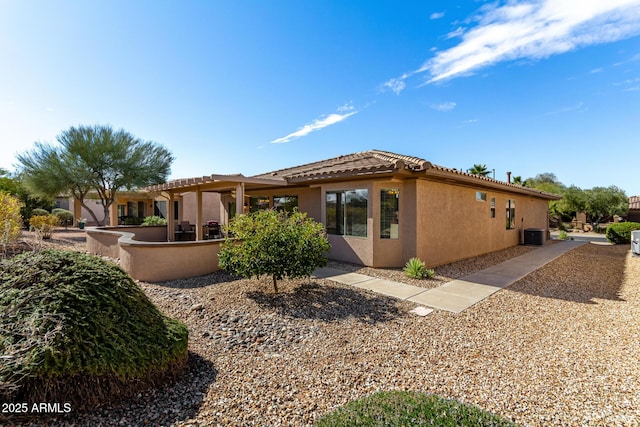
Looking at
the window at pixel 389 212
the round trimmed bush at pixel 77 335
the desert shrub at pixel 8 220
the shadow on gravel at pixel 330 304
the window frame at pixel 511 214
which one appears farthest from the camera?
the window frame at pixel 511 214

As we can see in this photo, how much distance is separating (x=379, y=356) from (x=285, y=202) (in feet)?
32.5

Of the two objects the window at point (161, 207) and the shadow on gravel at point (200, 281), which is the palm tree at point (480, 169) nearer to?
the window at point (161, 207)

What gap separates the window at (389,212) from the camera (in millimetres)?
9539

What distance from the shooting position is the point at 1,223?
32.8 feet

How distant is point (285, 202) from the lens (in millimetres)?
13281

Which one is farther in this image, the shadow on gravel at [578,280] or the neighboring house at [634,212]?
the neighboring house at [634,212]

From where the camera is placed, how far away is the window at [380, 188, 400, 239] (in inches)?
376

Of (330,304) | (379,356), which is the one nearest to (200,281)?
(330,304)

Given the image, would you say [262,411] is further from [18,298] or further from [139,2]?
[139,2]

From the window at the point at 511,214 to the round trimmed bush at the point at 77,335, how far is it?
17.4 metres

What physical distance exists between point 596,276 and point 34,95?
20.4m

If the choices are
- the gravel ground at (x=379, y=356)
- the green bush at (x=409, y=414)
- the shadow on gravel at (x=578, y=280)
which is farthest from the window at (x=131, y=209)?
the green bush at (x=409, y=414)

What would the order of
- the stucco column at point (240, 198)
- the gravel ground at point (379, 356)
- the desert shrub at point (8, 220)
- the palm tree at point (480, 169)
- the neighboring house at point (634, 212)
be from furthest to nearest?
the palm tree at point (480, 169) < the neighboring house at point (634, 212) < the stucco column at point (240, 198) < the desert shrub at point (8, 220) < the gravel ground at point (379, 356)

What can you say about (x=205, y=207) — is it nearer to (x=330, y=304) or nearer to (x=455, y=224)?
(x=455, y=224)
